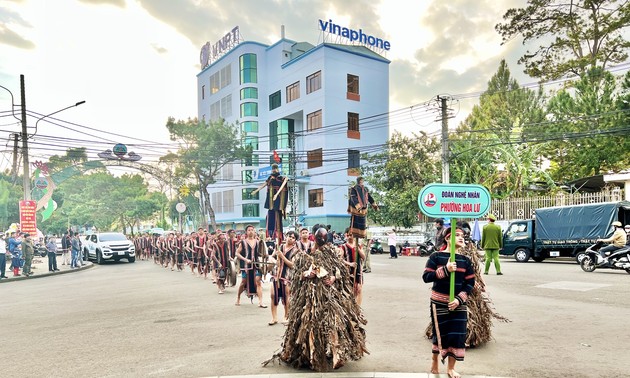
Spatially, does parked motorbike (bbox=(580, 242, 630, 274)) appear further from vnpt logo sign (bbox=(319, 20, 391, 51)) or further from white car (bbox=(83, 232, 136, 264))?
vnpt logo sign (bbox=(319, 20, 391, 51))

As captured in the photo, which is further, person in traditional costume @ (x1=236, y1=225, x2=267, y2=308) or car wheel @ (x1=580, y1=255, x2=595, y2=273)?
car wheel @ (x1=580, y1=255, x2=595, y2=273)

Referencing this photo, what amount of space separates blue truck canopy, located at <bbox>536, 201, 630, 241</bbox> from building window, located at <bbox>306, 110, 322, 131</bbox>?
25017 mm

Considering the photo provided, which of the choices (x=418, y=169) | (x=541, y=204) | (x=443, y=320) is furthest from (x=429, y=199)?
(x=418, y=169)

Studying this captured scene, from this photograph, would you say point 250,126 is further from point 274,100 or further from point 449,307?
point 449,307

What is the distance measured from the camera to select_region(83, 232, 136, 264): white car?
27406 millimetres

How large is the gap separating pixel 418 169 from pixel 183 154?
71.3 feet

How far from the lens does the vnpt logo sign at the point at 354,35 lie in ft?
143

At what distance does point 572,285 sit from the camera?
477 inches

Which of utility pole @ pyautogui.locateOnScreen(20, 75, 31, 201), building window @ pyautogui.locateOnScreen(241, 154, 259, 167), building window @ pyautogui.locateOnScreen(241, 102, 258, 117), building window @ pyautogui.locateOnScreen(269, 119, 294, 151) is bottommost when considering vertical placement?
utility pole @ pyautogui.locateOnScreen(20, 75, 31, 201)

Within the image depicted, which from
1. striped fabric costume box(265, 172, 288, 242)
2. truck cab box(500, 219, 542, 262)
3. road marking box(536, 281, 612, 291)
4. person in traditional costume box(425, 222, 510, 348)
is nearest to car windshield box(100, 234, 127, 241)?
Result: striped fabric costume box(265, 172, 288, 242)

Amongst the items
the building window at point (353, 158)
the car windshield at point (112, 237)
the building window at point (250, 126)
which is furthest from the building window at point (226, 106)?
the car windshield at point (112, 237)

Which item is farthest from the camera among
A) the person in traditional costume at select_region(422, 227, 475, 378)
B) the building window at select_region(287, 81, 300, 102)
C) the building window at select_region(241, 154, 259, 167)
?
the building window at select_region(241, 154, 259, 167)

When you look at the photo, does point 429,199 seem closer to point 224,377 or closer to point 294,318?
point 294,318

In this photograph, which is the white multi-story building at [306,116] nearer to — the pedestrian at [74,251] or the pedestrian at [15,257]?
the pedestrian at [74,251]
